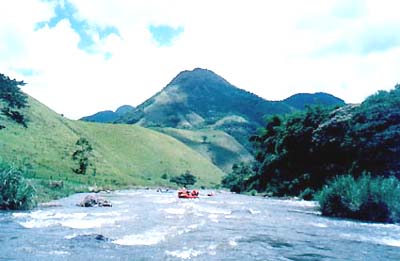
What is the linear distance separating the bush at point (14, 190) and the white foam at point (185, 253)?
73.2ft

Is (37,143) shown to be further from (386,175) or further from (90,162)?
(386,175)

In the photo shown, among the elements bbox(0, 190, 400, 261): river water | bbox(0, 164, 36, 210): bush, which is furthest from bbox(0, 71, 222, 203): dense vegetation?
bbox(0, 190, 400, 261): river water

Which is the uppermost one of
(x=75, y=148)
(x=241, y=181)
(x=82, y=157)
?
(x=75, y=148)

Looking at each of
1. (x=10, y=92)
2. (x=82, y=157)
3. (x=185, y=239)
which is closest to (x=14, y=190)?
(x=185, y=239)

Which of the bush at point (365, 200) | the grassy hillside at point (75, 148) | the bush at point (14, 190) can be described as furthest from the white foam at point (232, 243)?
the grassy hillside at point (75, 148)

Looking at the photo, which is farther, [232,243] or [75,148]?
[75,148]

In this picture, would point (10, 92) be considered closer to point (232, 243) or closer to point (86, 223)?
point (86, 223)

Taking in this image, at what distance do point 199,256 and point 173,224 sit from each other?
12999 mm

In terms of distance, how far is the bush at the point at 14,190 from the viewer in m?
38.1

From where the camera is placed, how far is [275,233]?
30.1 m

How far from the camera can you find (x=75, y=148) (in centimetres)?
13475

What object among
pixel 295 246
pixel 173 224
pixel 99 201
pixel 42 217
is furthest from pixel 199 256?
pixel 99 201

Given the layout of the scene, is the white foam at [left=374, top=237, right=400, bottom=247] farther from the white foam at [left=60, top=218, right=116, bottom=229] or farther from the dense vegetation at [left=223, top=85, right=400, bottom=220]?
the dense vegetation at [left=223, top=85, right=400, bottom=220]

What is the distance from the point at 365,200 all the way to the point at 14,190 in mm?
31848
